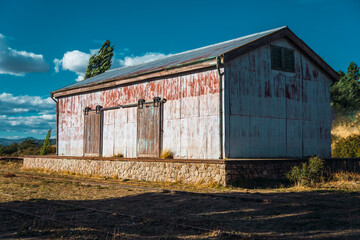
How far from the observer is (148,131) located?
710 inches

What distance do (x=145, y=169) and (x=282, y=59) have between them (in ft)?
25.2

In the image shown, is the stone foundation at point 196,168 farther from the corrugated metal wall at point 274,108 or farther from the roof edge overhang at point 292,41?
the roof edge overhang at point 292,41

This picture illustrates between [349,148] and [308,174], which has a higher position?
[349,148]

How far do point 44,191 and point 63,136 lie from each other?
37.9 feet

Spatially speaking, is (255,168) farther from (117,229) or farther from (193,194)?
(117,229)

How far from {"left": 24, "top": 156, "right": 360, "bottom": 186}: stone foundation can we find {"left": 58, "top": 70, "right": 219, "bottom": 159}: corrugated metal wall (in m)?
0.86

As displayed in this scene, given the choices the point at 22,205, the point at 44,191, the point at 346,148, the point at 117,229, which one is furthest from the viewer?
the point at 346,148

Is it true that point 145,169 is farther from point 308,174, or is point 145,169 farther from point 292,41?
point 292,41

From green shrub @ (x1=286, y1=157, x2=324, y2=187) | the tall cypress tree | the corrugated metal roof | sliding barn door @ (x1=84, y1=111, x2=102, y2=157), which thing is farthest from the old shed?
the tall cypress tree

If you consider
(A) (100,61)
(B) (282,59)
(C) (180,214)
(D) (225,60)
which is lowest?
(C) (180,214)

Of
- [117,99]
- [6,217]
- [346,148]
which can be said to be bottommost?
[6,217]

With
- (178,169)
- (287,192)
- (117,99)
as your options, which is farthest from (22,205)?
(117,99)

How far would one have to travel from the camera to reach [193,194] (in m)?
11.3

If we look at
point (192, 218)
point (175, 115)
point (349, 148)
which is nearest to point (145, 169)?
point (175, 115)
